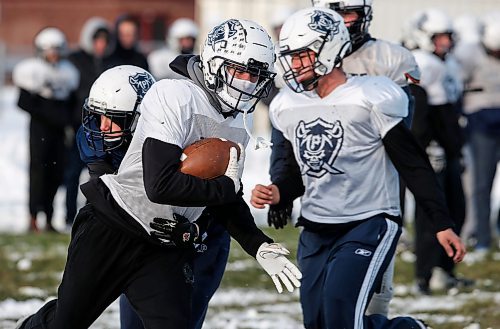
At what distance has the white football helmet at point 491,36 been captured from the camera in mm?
10164

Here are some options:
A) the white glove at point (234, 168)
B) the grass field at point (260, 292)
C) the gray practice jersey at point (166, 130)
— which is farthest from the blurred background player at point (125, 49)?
the white glove at point (234, 168)

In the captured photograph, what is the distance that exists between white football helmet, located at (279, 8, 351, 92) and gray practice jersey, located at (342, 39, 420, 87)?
494mm

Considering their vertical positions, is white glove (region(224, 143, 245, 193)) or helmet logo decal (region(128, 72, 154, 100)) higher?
helmet logo decal (region(128, 72, 154, 100))

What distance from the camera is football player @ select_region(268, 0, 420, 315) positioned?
600 cm

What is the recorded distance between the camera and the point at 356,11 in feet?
20.3

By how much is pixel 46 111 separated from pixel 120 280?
21.6 feet

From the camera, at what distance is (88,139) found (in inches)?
A: 212

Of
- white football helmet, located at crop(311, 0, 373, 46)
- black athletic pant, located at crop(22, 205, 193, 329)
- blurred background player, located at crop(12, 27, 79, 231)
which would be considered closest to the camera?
black athletic pant, located at crop(22, 205, 193, 329)

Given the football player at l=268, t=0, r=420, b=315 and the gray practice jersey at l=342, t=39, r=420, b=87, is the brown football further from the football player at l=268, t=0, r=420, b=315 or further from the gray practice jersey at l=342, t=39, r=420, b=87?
the gray practice jersey at l=342, t=39, r=420, b=87

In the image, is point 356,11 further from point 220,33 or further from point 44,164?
point 44,164

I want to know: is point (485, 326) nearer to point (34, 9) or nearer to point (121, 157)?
point (121, 157)

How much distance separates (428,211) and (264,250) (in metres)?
0.94

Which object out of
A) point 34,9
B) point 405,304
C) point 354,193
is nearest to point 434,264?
point 405,304

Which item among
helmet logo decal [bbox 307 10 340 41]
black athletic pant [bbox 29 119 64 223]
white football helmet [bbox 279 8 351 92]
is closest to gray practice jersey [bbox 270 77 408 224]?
white football helmet [bbox 279 8 351 92]
